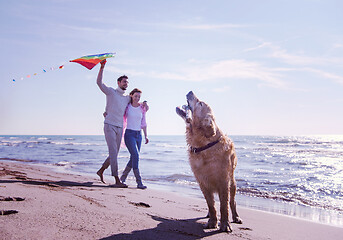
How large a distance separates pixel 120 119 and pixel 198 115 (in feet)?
9.94

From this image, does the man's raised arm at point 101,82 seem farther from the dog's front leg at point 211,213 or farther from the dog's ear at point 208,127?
the dog's front leg at point 211,213

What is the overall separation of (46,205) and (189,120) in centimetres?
212

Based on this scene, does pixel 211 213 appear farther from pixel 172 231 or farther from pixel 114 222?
pixel 114 222

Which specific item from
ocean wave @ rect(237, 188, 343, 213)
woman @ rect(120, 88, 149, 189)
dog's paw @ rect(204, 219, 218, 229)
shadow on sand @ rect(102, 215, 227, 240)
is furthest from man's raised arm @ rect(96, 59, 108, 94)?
ocean wave @ rect(237, 188, 343, 213)

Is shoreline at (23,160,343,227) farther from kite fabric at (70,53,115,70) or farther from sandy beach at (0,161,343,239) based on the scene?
kite fabric at (70,53,115,70)

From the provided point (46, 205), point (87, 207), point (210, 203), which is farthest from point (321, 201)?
point (46, 205)

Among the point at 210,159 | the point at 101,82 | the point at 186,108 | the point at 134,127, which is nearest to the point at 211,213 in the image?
the point at 210,159

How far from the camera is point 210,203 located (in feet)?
12.1

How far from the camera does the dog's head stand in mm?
3709

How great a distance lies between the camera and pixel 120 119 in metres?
6.52

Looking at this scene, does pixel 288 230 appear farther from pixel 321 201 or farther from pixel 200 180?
pixel 321 201

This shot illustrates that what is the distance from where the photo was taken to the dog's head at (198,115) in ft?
12.2

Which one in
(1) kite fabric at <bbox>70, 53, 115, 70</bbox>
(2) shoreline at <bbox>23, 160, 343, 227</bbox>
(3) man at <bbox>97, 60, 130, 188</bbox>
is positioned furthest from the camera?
(3) man at <bbox>97, 60, 130, 188</bbox>

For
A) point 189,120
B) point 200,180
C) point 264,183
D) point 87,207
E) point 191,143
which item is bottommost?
point 264,183
